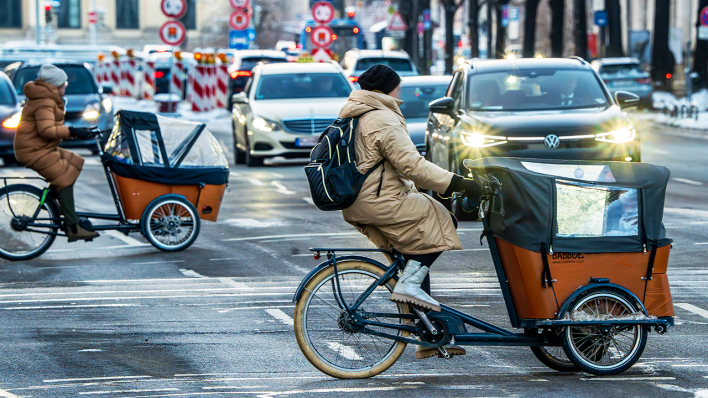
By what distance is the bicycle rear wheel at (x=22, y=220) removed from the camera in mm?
9617

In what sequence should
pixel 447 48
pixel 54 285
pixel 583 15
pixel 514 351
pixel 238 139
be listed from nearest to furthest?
→ pixel 514 351 < pixel 54 285 < pixel 238 139 < pixel 583 15 < pixel 447 48

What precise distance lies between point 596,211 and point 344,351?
1.43m

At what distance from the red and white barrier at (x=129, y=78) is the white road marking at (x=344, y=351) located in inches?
1318

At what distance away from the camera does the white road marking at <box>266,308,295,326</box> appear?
22.9ft

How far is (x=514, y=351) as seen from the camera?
622 centimetres

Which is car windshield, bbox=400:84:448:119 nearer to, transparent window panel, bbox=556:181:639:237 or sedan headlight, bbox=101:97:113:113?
sedan headlight, bbox=101:97:113:113

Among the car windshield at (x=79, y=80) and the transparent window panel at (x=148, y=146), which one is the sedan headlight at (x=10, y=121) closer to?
the car windshield at (x=79, y=80)

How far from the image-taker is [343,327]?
18.3ft

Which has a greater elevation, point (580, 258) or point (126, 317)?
point (580, 258)

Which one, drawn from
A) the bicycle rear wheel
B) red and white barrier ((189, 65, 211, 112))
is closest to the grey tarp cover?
the bicycle rear wheel

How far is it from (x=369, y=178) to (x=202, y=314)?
7.50 ft

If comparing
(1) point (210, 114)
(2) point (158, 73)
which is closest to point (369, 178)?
(1) point (210, 114)

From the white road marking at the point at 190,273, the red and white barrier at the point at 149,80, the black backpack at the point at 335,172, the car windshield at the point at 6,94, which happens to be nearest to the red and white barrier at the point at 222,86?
the red and white barrier at the point at 149,80

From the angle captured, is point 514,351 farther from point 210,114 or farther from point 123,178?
point 210,114
